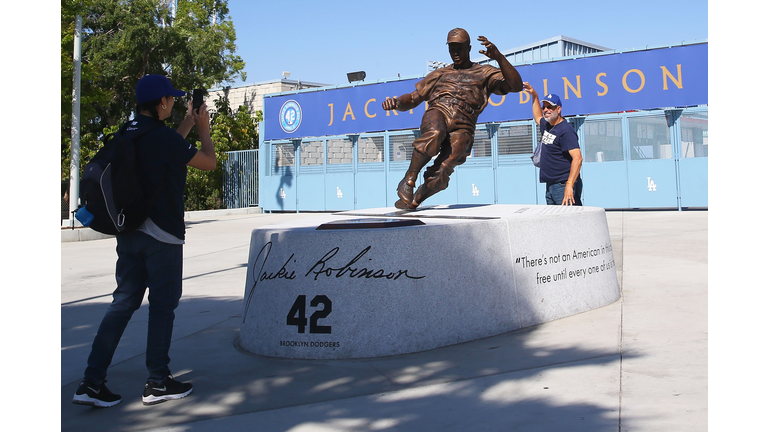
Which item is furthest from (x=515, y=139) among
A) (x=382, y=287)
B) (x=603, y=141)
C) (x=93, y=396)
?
(x=93, y=396)

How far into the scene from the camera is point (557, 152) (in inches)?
263

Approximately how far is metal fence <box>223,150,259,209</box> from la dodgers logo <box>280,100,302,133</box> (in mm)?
1884

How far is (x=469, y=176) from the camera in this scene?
19031 mm

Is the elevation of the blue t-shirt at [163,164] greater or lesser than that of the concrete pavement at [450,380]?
greater

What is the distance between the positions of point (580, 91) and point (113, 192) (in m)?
16.5

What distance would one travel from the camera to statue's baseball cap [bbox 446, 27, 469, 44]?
6.05m

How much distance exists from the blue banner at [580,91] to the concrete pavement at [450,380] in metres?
12.4

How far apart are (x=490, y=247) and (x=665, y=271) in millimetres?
3411

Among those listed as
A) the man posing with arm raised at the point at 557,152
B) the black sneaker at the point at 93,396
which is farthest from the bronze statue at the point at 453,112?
the black sneaker at the point at 93,396

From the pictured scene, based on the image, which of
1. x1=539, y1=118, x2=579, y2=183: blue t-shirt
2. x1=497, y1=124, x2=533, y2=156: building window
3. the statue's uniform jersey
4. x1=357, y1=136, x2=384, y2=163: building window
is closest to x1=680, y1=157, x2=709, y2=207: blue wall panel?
x1=497, y1=124, x2=533, y2=156: building window

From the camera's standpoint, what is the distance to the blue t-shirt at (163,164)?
129 inches

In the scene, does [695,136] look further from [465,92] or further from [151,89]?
[151,89]
